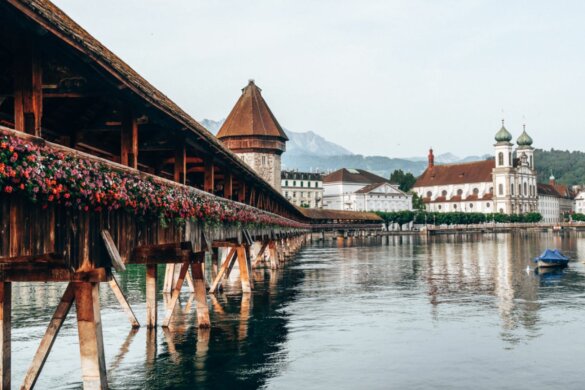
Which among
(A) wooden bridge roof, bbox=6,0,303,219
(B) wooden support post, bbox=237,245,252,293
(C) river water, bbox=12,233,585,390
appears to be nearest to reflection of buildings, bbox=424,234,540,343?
(C) river water, bbox=12,233,585,390

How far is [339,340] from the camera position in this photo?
72.8 ft

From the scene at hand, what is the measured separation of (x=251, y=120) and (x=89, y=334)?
75525mm

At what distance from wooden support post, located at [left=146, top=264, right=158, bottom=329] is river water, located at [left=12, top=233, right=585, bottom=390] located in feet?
1.56

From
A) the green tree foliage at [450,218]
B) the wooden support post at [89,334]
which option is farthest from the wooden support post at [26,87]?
the green tree foliage at [450,218]

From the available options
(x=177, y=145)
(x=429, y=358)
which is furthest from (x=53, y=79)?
(x=429, y=358)

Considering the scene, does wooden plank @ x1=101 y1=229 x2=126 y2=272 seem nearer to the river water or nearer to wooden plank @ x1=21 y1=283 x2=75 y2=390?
wooden plank @ x1=21 y1=283 x2=75 y2=390

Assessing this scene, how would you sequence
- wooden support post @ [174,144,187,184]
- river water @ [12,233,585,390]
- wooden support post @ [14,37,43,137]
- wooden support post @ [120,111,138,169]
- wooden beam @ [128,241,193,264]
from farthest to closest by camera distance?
wooden beam @ [128,241,193,264]
river water @ [12,233,585,390]
wooden support post @ [174,144,187,184]
wooden support post @ [120,111,138,169]
wooden support post @ [14,37,43,137]

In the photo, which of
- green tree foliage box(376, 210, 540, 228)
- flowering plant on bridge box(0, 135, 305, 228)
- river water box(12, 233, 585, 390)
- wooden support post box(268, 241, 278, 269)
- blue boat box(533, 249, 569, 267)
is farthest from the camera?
green tree foliage box(376, 210, 540, 228)

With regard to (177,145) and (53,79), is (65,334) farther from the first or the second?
(53,79)

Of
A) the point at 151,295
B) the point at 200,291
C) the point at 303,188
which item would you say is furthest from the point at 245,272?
the point at 303,188

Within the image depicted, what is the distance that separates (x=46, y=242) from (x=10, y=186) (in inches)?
55.9

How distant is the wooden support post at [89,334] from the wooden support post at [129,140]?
9.94 ft

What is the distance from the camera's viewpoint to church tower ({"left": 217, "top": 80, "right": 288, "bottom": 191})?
8362 cm

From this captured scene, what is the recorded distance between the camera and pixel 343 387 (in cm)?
1650
